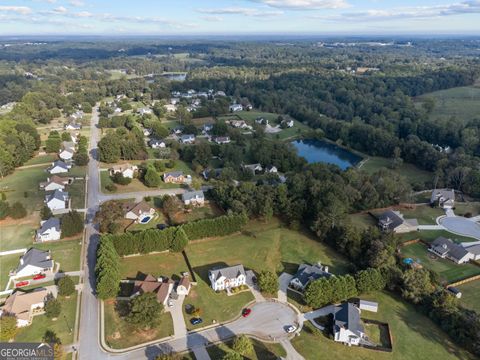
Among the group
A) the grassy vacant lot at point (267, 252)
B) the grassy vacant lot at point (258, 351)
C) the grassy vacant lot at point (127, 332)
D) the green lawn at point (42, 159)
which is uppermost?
the green lawn at point (42, 159)

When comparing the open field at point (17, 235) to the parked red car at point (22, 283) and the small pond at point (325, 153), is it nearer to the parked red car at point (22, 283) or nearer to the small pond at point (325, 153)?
the parked red car at point (22, 283)

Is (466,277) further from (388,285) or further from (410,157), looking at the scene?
(410,157)

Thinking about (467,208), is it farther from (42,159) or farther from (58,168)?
(42,159)

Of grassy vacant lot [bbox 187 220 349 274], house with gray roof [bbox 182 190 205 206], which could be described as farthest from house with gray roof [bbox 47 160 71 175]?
grassy vacant lot [bbox 187 220 349 274]

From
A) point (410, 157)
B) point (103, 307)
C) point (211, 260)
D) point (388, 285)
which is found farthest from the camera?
point (410, 157)

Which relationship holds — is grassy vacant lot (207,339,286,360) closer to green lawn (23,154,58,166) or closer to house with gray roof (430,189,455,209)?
house with gray roof (430,189,455,209)

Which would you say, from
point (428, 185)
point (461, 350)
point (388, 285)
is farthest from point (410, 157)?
point (461, 350)
